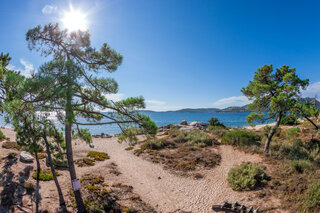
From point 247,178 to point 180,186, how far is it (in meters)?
4.11

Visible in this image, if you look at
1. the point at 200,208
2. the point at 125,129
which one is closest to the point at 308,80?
the point at 200,208

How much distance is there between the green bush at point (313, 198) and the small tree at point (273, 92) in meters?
5.75

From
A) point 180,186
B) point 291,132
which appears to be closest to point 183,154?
point 180,186

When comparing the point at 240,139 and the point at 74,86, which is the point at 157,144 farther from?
the point at 74,86

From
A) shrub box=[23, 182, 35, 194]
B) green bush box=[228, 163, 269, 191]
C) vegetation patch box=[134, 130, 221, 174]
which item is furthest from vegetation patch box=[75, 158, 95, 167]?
green bush box=[228, 163, 269, 191]

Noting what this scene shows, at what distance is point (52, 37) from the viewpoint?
213 inches

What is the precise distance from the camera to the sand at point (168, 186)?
737cm

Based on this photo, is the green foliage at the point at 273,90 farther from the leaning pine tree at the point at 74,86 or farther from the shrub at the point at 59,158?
the shrub at the point at 59,158

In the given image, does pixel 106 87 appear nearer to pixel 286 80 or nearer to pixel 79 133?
pixel 79 133

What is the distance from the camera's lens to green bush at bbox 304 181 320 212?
567cm

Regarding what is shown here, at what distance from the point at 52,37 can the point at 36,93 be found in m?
2.49

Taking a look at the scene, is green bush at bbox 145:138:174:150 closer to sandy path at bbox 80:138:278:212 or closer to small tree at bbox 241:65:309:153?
sandy path at bbox 80:138:278:212

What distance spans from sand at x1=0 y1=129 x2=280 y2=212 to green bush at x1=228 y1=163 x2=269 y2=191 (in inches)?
16.7

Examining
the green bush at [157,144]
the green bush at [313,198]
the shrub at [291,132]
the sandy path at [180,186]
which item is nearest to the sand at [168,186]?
the sandy path at [180,186]
